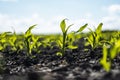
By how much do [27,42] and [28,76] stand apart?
4.64 feet

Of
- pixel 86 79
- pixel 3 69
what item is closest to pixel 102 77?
pixel 86 79

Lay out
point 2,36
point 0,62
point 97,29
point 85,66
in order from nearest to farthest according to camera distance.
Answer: point 85,66 → point 0,62 → point 97,29 → point 2,36

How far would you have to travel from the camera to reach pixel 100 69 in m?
2.37

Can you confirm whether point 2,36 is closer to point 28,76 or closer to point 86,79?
point 28,76

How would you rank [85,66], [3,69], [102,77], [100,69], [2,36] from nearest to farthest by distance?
[102,77], [100,69], [85,66], [3,69], [2,36]

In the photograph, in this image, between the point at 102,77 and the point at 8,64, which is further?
the point at 8,64

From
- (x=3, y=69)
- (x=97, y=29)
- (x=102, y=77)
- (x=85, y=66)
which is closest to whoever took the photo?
(x=102, y=77)

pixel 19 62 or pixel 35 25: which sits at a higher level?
pixel 35 25

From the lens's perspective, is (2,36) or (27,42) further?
(2,36)

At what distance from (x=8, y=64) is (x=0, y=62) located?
12 centimetres

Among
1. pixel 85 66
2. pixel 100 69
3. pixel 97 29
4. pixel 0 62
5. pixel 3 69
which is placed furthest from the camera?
pixel 97 29

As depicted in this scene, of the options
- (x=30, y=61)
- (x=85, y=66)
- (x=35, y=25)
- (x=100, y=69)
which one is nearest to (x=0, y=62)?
(x=30, y=61)

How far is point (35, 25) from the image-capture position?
3.97 m

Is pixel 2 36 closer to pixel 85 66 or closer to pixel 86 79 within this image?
pixel 85 66
